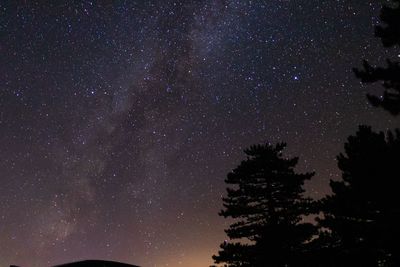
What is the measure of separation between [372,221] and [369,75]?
8.99 m

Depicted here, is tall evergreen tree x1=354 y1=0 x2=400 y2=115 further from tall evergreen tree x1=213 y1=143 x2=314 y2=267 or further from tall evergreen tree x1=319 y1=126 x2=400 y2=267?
tall evergreen tree x1=213 y1=143 x2=314 y2=267

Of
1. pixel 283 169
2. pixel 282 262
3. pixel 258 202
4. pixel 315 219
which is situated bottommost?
pixel 282 262

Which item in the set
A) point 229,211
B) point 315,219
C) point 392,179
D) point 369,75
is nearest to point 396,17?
point 369,75

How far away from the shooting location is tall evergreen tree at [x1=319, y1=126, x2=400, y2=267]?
15242 mm

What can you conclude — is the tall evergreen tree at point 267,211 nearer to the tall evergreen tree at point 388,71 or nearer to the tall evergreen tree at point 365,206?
the tall evergreen tree at point 365,206

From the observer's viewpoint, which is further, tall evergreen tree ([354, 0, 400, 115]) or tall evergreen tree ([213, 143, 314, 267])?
tall evergreen tree ([213, 143, 314, 267])

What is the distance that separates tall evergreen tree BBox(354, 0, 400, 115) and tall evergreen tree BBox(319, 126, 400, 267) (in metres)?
3.54

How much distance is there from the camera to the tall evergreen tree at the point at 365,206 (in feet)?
50.0

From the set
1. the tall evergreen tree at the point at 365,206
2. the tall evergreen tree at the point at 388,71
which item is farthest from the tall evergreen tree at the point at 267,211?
the tall evergreen tree at the point at 388,71

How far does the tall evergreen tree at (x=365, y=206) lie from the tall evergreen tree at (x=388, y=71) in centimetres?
354

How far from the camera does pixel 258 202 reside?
72.8ft

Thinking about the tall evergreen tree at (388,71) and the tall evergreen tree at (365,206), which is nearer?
the tall evergreen tree at (388,71)

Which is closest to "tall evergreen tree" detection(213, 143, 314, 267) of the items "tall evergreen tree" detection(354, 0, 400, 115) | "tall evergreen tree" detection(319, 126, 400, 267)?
"tall evergreen tree" detection(319, 126, 400, 267)

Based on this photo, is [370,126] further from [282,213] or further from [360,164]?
[282,213]
